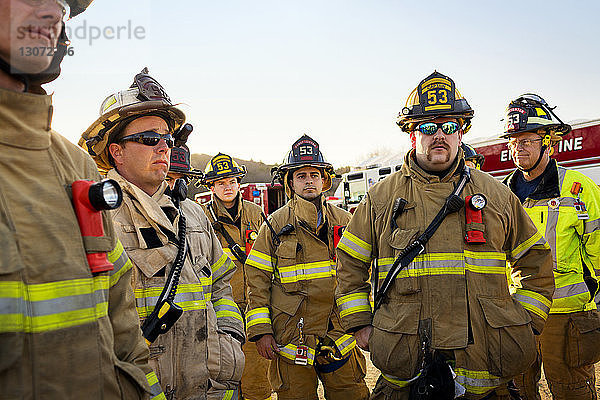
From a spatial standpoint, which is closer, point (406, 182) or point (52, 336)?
point (52, 336)

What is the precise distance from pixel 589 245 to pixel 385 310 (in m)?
2.30

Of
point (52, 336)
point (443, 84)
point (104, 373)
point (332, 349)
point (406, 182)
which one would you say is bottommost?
point (332, 349)

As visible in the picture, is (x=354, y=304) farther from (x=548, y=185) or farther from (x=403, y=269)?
(x=548, y=185)

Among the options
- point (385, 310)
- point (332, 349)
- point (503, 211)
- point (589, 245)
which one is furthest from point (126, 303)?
point (589, 245)

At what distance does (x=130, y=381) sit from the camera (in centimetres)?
154

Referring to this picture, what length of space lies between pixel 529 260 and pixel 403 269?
2.99ft

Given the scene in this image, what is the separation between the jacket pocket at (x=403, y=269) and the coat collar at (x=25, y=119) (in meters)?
2.14

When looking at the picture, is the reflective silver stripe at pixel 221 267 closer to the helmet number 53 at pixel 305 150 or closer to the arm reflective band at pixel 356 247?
the arm reflective band at pixel 356 247

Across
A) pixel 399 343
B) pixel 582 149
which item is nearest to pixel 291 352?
pixel 399 343

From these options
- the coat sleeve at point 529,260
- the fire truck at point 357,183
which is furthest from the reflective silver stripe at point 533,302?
the fire truck at point 357,183

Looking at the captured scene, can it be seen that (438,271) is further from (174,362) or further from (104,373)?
(104,373)

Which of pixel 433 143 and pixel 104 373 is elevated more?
pixel 433 143

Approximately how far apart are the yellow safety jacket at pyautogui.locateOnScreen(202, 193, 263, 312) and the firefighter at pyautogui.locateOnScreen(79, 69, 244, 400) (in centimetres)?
295

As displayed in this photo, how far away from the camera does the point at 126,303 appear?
170cm
